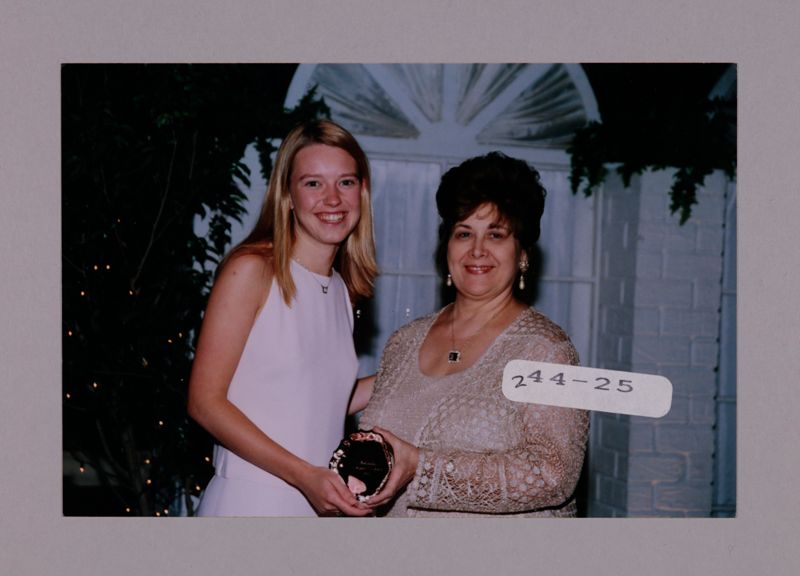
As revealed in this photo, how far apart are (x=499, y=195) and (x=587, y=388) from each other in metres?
0.57

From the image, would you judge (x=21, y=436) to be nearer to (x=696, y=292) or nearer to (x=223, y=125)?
(x=223, y=125)

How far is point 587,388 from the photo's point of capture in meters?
2.46

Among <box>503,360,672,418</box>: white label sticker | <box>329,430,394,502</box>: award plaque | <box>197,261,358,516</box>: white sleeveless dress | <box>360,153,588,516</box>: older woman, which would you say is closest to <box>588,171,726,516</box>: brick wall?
<box>503,360,672,418</box>: white label sticker

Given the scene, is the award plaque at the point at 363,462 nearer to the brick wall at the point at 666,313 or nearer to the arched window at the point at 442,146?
the arched window at the point at 442,146

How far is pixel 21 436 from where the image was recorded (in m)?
2.56

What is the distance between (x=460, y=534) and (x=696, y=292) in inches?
37.0

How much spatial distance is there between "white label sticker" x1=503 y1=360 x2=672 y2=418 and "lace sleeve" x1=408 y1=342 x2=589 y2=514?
4 centimetres

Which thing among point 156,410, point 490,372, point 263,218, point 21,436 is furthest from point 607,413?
point 21,436

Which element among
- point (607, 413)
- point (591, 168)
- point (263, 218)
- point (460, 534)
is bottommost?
point (460, 534)

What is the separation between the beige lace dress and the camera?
88.4 inches

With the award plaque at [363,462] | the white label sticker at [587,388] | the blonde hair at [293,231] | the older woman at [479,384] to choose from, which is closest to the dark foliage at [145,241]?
the blonde hair at [293,231]

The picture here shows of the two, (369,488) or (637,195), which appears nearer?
(369,488)

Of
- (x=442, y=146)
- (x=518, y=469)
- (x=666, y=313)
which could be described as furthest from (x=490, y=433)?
(x=442, y=146)

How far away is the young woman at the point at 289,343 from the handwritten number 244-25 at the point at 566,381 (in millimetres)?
452
